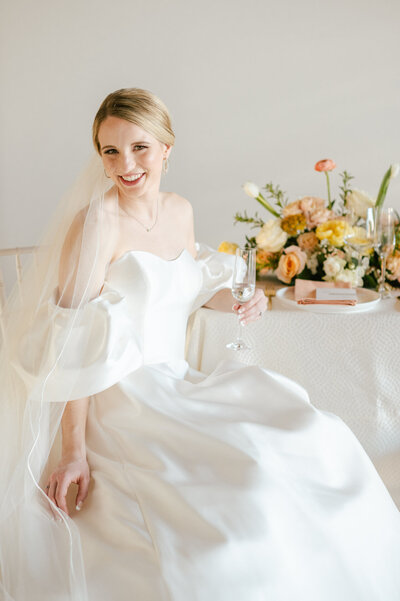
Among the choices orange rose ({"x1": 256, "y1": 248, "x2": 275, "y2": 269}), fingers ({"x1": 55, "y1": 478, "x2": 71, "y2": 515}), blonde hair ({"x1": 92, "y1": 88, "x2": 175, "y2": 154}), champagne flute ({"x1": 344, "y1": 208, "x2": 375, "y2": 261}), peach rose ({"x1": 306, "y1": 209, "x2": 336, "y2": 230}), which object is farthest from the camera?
orange rose ({"x1": 256, "y1": 248, "x2": 275, "y2": 269})

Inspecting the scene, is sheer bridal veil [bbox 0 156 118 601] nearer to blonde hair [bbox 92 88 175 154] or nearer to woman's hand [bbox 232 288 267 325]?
blonde hair [bbox 92 88 175 154]

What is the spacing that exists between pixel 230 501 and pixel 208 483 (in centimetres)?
10

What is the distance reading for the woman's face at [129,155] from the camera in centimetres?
178

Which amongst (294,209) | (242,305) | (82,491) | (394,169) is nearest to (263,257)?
(294,209)

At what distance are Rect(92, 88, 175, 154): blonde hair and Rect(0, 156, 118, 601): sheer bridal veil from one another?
0.20m

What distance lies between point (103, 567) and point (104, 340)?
582 mm

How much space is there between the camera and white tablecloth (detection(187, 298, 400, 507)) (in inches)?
81.4

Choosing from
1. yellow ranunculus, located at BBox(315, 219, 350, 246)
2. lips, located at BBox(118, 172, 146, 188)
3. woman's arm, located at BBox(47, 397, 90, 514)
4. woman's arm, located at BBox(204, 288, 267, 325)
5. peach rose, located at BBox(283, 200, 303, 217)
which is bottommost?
woman's arm, located at BBox(47, 397, 90, 514)

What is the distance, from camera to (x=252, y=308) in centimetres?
204

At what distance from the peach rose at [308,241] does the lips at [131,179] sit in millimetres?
776

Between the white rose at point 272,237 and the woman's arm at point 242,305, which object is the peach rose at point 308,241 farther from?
the woman's arm at point 242,305

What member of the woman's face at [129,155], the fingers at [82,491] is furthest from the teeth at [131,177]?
→ the fingers at [82,491]

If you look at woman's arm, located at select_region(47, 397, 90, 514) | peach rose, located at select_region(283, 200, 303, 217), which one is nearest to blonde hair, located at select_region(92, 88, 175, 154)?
peach rose, located at select_region(283, 200, 303, 217)

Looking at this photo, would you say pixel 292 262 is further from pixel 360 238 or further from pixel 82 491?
pixel 82 491
